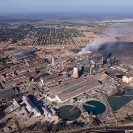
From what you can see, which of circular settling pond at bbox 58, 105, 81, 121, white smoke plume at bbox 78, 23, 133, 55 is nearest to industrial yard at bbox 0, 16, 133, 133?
circular settling pond at bbox 58, 105, 81, 121

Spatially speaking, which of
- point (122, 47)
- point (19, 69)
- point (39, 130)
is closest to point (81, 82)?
point (39, 130)

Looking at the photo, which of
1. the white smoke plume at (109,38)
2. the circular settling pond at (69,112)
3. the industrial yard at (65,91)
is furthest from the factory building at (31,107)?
the white smoke plume at (109,38)

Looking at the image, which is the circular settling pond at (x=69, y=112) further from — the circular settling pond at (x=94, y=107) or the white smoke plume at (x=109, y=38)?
the white smoke plume at (x=109, y=38)

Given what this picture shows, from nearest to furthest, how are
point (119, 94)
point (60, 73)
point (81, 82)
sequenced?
point (119, 94) < point (81, 82) < point (60, 73)

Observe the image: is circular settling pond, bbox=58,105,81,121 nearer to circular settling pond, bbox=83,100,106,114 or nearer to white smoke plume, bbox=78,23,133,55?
circular settling pond, bbox=83,100,106,114

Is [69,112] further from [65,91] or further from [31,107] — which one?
[31,107]

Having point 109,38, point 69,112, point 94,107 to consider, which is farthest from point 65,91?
point 109,38

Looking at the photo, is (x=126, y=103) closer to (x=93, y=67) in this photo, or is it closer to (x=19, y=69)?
(x=93, y=67)
